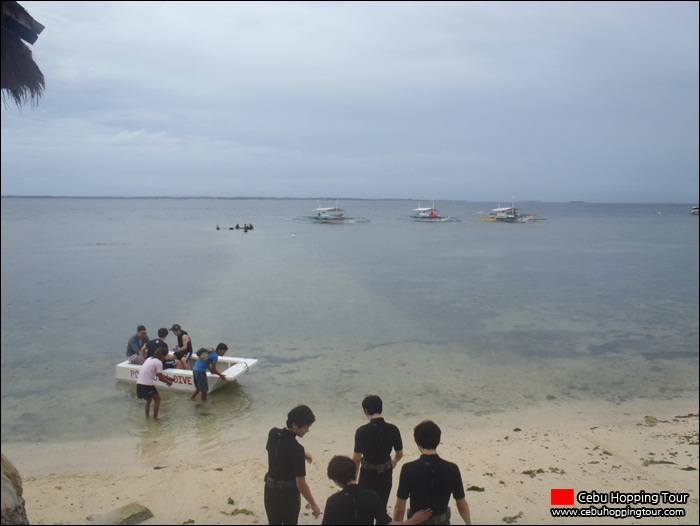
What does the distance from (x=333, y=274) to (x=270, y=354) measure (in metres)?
19.2

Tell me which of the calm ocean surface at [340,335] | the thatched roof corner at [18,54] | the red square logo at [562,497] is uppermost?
the thatched roof corner at [18,54]

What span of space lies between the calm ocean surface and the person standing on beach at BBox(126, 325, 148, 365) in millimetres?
794

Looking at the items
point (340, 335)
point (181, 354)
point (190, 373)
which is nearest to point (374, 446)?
point (190, 373)

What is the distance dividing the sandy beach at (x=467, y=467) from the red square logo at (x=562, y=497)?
109mm

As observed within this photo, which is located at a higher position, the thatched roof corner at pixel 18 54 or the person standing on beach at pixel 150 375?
the thatched roof corner at pixel 18 54

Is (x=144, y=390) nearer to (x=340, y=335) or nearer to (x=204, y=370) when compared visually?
(x=204, y=370)

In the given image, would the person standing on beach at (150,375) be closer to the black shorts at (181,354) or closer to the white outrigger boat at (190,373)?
the white outrigger boat at (190,373)

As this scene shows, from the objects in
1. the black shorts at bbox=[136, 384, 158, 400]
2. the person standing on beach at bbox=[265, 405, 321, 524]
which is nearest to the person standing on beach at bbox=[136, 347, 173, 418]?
the black shorts at bbox=[136, 384, 158, 400]

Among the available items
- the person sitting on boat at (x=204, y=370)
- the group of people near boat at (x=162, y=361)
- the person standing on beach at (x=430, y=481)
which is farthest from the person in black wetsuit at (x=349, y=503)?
the person sitting on boat at (x=204, y=370)

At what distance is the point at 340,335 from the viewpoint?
18.7 m

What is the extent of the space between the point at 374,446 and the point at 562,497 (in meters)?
3.84

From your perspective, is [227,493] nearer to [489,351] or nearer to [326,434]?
[326,434]

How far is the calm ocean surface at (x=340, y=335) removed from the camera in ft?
39.0

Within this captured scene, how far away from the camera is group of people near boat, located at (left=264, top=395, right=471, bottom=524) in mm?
3877
